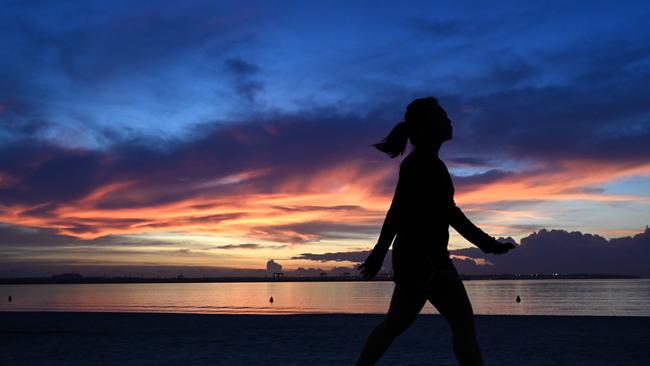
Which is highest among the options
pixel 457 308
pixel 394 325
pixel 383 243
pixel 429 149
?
pixel 429 149

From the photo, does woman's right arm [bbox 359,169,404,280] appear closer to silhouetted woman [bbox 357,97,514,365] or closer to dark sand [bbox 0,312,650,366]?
silhouetted woman [bbox 357,97,514,365]

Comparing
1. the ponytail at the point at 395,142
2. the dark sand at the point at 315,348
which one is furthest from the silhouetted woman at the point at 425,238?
the dark sand at the point at 315,348

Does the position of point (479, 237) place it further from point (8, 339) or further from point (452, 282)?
point (8, 339)

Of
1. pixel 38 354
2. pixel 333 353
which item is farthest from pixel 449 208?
pixel 38 354

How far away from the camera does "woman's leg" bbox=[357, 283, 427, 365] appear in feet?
12.7

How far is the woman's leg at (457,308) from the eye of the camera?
3.79m

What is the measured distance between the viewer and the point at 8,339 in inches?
540

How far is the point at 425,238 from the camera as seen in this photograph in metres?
3.83

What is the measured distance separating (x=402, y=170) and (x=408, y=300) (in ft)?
2.65

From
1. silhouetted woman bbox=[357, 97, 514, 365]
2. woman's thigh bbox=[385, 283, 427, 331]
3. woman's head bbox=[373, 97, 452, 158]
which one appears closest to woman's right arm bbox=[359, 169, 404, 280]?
silhouetted woman bbox=[357, 97, 514, 365]

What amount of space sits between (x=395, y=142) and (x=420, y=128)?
183 mm

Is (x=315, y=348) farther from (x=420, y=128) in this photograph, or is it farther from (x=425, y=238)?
(x=420, y=128)

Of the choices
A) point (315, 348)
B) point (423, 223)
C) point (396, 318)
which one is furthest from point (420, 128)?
point (315, 348)

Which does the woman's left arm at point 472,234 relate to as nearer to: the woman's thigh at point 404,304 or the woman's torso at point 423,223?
the woman's torso at point 423,223
